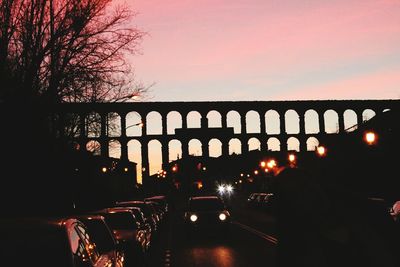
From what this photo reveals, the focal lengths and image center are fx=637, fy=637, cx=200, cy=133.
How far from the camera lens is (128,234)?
14016mm

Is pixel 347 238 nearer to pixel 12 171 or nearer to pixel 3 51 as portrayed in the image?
pixel 3 51

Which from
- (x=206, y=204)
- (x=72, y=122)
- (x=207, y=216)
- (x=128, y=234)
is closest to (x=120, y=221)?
(x=128, y=234)

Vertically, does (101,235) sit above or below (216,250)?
above

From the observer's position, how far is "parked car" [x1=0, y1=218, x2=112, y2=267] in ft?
19.0

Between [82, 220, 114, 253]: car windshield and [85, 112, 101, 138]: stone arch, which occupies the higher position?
[85, 112, 101, 138]: stone arch

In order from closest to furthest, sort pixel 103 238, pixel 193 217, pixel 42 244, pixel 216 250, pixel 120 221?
pixel 42 244 < pixel 103 238 < pixel 120 221 < pixel 216 250 < pixel 193 217

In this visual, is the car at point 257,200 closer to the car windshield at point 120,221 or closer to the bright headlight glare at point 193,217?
the bright headlight glare at point 193,217

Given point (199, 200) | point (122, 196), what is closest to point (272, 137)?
point (122, 196)

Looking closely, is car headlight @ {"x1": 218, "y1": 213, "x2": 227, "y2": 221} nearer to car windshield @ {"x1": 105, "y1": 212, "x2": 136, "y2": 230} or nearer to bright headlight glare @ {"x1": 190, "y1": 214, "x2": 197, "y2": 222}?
bright headlight glare @ {"x1": 190, "y1": 214, "x2": 197, "y2": 222}

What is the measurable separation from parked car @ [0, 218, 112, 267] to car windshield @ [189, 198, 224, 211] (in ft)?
57.9

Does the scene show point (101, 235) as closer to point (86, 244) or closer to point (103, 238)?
point (103, 238)

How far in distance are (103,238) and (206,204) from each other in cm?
1550

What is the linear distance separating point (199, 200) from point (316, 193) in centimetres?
2176

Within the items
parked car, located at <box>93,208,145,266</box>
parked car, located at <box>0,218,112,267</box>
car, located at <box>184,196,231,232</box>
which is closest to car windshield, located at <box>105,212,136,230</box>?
parked car, located at <box>93,208,145,266</box>
